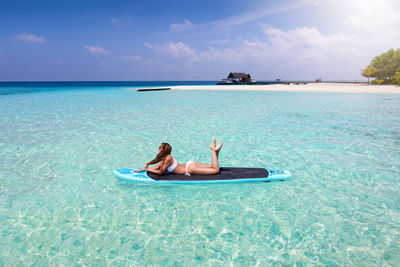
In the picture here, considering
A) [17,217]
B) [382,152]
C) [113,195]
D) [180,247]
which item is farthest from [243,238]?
[382,152]

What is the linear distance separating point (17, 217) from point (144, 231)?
8.65 feet

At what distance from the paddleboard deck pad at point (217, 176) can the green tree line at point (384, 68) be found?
7276 centimetres

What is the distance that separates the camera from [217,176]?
5.73m

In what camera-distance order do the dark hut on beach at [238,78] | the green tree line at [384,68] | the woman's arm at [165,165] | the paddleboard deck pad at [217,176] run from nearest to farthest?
the paddleboard deck pad at [217,176] < the woman's arm at [165,165] < the green tree line at [384,68] < the dark hut on beach at [238,78]

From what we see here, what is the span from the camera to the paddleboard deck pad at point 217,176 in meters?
5.60

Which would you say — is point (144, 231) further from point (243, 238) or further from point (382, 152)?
point (382, 152)

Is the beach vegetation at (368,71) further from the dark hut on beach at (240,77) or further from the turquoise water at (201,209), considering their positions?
the turquoise water at (201,209)

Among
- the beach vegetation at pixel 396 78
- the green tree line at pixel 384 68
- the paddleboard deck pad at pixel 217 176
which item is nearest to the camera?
the paddleboard deck pad at pixel 217 176

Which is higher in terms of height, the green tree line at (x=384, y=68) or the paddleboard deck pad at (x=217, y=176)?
the green tree line at (x=384, y=68)

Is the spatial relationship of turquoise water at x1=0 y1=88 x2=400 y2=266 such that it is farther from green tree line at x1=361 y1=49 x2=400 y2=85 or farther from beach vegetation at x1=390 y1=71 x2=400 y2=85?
green tree line at x1=361 y1=49 x2=400 y2=85

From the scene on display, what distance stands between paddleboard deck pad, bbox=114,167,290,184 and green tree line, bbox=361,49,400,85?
2865 inches

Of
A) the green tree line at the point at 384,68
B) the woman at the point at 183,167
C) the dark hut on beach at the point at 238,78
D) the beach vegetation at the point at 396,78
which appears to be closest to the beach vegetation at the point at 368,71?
the green tree line at the point at 384,68

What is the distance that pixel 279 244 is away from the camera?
12.6ft

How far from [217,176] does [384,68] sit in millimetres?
78853
